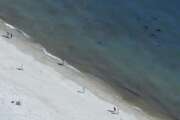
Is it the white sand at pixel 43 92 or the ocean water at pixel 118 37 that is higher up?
the ocean water at pixel 118 37

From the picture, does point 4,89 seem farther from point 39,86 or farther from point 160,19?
point 160,19

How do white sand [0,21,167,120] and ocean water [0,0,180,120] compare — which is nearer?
white sand [0,21,167,120]

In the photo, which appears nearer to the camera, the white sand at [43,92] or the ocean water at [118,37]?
the white sand at [43,92]

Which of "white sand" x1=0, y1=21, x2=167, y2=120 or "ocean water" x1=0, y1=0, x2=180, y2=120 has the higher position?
"ocean water" x1=0, y1=0, x2=180, y2=120

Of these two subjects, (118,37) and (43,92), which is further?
(118,37)
